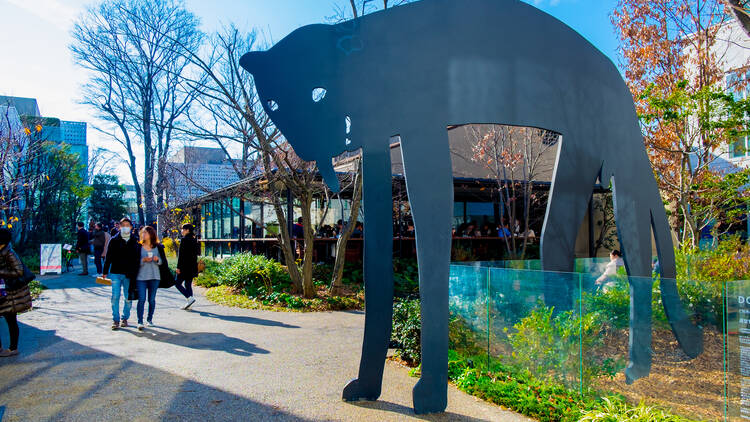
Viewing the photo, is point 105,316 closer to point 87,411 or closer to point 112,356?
point 112,356

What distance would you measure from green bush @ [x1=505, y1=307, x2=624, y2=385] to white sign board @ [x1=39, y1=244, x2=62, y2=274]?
58.2 feet

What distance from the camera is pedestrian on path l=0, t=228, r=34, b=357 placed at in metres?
6.23

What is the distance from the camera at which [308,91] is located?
4.47 meters

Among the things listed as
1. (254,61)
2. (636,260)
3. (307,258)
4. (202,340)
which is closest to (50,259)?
(307,258)

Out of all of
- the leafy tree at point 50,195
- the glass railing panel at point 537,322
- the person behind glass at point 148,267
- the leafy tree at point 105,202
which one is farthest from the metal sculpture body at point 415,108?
the leafy tree at point 105,202

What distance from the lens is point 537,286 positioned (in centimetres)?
508

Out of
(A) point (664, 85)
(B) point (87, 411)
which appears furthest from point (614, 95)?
(A) point (664, 85)

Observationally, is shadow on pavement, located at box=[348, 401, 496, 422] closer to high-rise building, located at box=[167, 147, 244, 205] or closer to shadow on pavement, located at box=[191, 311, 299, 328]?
shadow on pavement, located at box=[191, 311, 299, 328]

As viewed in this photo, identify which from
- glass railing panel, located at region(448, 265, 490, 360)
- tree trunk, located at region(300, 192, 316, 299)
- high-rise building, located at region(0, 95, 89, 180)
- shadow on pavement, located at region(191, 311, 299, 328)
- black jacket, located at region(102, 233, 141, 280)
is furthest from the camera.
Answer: high-rise building, located at region(0, 95, 89, 180)

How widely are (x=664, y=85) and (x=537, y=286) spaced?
10335 millimetres

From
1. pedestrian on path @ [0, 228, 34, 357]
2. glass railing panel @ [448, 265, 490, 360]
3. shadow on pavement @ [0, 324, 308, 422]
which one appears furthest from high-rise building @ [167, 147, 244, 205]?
glass railing panel @ [448, 265, 490, 360]

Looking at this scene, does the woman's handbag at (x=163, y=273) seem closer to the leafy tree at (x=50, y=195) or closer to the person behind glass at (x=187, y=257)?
the person behind glass at (x=187, y=257)

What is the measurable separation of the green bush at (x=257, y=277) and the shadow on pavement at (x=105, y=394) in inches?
221

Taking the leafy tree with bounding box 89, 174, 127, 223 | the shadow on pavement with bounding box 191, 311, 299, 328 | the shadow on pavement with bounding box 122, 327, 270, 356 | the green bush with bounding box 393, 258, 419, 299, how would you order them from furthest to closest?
the leafy tree with bounding box 89, 174, 127, 223 → the green bush with bounding box 393, 258, 419, 299 → the shadow on pavement with bounding box 191, 311, 299, 328 → the shadow on pavement with bounding box 122, 327, 270, 356
